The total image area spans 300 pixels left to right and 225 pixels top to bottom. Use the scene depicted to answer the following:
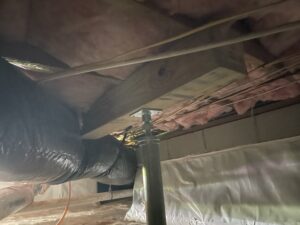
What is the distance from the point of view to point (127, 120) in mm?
1187

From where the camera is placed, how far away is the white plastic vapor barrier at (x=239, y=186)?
1243 mm

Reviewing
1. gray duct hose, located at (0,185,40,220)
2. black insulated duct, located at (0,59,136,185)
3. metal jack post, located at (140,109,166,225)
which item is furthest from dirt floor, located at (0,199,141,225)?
metal jack post, located at (140,109,166,225)

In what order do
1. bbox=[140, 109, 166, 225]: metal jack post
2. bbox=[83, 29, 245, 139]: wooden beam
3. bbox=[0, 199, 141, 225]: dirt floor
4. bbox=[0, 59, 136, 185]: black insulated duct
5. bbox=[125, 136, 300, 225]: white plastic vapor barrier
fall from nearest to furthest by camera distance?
bbox=[83, 29, 245, 139]: wooden beam, bbox=[0, 59, 136, 185]: black insulated duct, bbox=[140, 109, 166, 225]: metal jack post, bbox=[125, 136, 300, 225]: white plastic vapor barrier, bbox=[0, 199, 141, 225]: dirt floor

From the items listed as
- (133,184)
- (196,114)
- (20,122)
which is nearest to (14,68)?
(20,122)

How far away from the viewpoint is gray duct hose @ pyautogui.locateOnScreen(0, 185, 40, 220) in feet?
4.99

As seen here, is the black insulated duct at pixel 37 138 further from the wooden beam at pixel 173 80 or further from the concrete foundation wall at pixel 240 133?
the concrete foundation wall at pixel 240 133

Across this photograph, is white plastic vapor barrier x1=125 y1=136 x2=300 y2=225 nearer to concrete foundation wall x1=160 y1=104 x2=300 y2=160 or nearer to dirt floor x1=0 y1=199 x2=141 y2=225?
concrete foundation wall x1=160 y1=104 x2=300 y2=160

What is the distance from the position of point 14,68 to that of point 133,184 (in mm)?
1549

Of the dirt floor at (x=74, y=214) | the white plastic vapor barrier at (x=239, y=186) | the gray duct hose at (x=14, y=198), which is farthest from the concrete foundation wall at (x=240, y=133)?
the gray duct hose at (x=14, y=198)

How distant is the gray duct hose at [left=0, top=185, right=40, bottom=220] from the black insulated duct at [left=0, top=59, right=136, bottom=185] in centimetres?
43

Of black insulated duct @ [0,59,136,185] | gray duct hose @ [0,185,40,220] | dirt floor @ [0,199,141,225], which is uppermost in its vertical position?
black insulated duct @ [0,59,136,185]

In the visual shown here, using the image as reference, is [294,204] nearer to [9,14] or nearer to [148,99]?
[148,99]

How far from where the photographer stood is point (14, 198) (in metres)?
1.58

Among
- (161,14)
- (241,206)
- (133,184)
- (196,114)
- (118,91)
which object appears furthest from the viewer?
(133,184)
